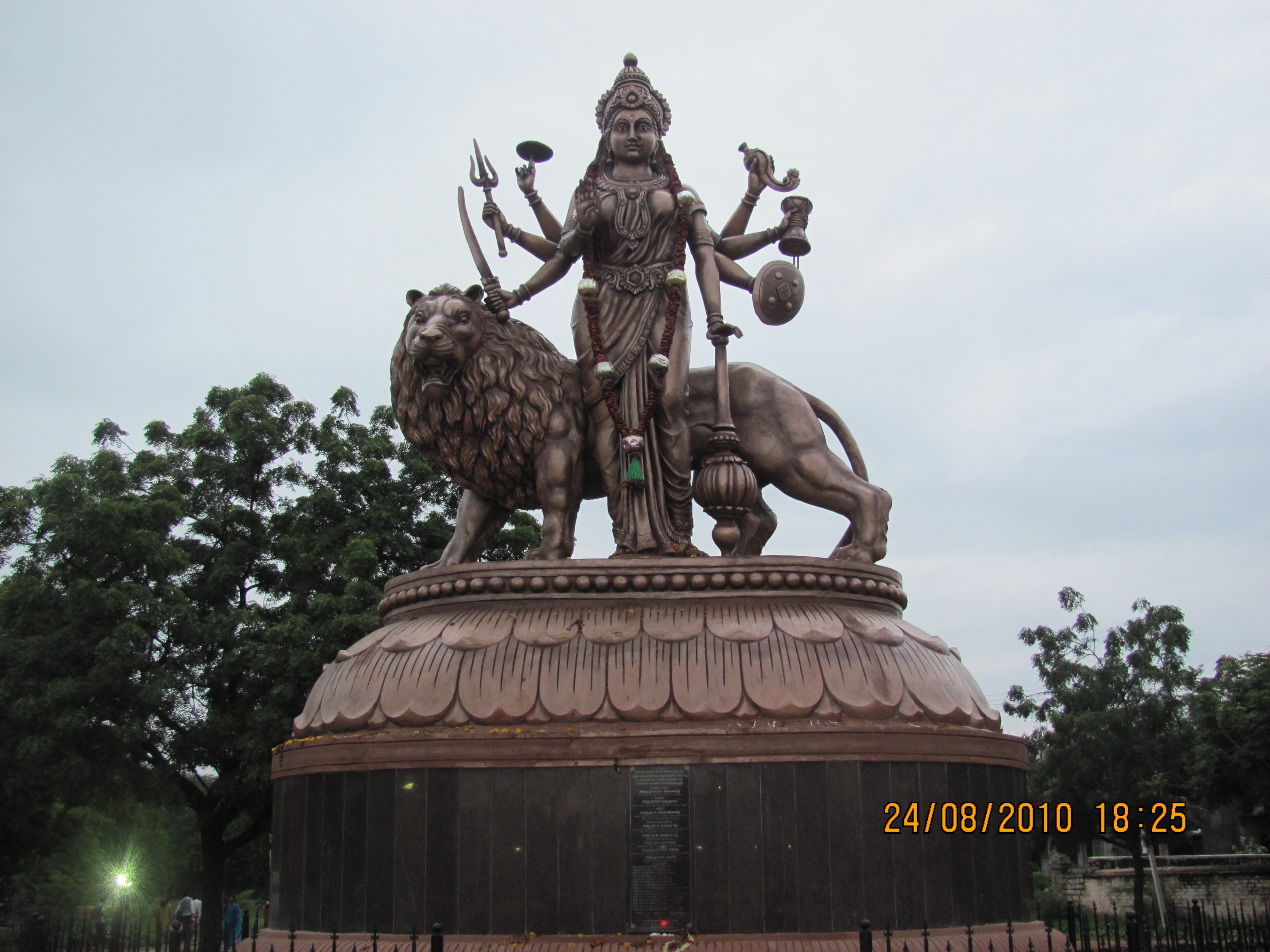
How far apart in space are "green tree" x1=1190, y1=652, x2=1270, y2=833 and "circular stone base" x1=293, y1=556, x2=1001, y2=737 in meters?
19.1

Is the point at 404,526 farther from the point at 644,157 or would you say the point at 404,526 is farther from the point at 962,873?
the point at 962,873

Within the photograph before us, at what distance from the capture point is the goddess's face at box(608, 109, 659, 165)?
31.6ft

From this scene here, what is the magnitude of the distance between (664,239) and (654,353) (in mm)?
1043

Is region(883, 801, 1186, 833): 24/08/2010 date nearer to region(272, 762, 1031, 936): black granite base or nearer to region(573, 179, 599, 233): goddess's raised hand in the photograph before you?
region(272, 762, 1031, 936): black granite base

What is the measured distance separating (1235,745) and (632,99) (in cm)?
2105

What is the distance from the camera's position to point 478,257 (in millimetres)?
9453

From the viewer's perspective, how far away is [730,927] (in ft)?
22.5

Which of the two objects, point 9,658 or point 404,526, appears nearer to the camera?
point 9,658

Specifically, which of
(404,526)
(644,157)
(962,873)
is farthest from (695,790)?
(404,526)

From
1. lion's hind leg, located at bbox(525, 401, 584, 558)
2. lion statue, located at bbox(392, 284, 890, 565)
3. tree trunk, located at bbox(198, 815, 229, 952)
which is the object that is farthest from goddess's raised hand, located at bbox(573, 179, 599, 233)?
tree trunk, located at bbox(198, 815, 229, 952)

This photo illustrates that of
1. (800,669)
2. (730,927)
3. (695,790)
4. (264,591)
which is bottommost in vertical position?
(730,927)

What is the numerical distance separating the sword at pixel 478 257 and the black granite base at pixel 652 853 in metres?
3.79

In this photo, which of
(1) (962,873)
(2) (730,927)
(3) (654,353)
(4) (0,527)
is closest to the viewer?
(2) (730,927)
